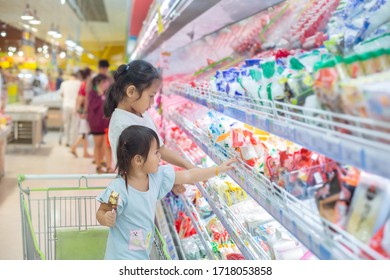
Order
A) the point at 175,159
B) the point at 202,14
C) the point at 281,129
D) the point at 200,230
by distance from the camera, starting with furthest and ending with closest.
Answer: the point at 202,14 → the point at 200,230 → the point at 175,159 → the point at 281,129

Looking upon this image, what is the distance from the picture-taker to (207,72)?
3.71 m

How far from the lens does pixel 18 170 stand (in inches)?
246

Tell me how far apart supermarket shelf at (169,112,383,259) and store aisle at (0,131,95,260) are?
6.97 ft

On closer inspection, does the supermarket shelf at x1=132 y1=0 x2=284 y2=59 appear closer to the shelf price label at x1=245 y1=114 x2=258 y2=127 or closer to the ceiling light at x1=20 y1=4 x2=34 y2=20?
the shelf price label at x1=245 y1=114 x2=258 y2=127

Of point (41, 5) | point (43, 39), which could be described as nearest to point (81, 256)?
point (41, 5)

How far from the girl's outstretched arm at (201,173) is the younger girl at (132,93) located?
0.95 feet

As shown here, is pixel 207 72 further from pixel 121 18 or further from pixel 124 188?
pixel 121 18

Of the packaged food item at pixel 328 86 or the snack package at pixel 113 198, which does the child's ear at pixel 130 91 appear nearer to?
the snack package at pixel 113 198

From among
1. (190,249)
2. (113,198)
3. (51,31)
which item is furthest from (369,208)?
(51,31)

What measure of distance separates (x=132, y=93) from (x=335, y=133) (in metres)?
1.41

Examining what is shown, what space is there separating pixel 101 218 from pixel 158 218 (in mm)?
1716

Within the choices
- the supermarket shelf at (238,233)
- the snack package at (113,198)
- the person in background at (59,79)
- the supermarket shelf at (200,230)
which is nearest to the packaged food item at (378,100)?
the supermarket shelf at (238,233)

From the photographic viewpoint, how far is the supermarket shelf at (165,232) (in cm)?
293

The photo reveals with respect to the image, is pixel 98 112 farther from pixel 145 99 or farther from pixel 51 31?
pixel 51 31
